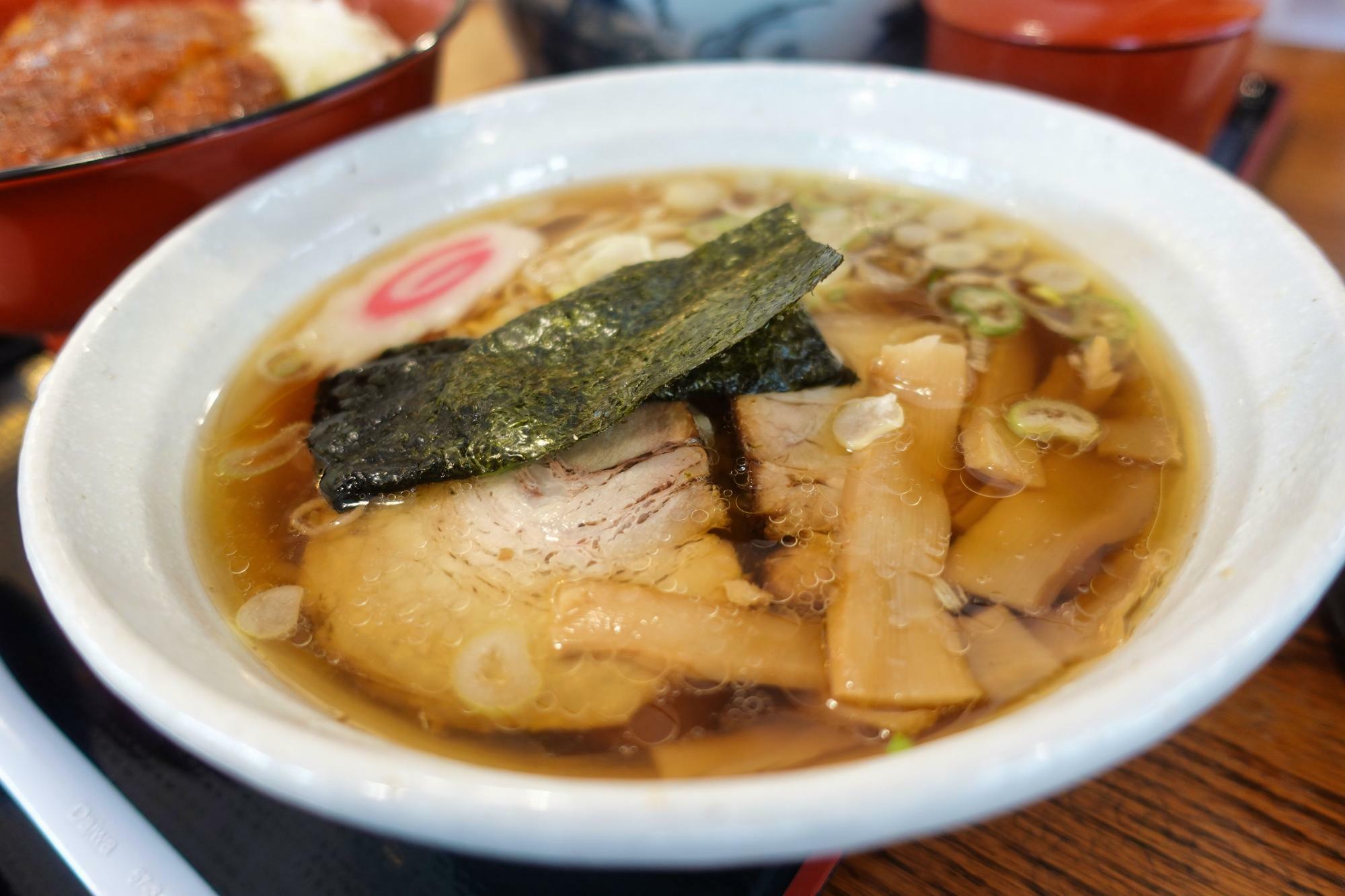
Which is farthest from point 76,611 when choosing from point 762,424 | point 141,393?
point 762,424

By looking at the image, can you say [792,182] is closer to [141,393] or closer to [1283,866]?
[141,393]

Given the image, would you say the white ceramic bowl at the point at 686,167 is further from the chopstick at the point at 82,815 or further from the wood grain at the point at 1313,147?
the wood grain at the point at 1313,147

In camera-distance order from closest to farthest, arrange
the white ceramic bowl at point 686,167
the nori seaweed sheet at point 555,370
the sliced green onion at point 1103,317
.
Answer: the white ceramic bowl at point 686,167
the nori seaweed sheet at point 555,370
the sliced green onion at point 1103,317

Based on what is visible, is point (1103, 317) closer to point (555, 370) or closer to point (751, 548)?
point (751, 548)

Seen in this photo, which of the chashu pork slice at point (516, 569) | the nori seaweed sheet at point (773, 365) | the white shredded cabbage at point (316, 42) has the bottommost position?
the chashu pork slice at point (516, 569)

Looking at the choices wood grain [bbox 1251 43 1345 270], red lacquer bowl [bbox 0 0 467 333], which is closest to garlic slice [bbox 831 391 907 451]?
red lacquer bowl [bbox 0 0 467 333]

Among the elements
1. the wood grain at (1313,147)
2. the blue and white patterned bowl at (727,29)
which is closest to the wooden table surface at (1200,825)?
the wood grain at (1313,147)

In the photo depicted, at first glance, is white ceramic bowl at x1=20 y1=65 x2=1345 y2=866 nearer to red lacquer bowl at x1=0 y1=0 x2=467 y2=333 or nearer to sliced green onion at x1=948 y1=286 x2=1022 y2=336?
red lacquer bowl at x1=0 y1=0 x2=467 y2=333
